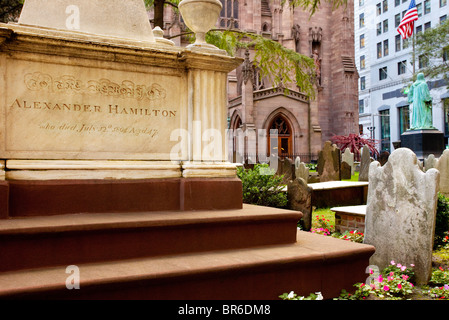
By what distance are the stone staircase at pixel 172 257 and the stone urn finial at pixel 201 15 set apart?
2.07 m

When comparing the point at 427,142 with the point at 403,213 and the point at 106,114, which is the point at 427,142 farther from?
the point at 106,114

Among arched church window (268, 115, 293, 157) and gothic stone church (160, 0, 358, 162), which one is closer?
arched church window (268, 115, 293, 157)

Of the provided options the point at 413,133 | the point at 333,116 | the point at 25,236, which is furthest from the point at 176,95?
the point at 333,116

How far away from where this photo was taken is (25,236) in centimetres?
325

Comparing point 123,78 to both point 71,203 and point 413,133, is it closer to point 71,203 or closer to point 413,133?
point 71,203

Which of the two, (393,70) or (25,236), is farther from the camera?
(393,70)

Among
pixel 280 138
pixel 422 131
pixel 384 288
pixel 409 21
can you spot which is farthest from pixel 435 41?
pixel 384 288

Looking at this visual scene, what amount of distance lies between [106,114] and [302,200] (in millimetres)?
4470

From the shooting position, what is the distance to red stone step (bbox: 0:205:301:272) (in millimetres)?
3252

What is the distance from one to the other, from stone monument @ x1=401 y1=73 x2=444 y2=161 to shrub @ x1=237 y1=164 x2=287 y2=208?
53.7 feet

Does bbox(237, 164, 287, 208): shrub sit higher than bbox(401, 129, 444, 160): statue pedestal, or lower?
lower

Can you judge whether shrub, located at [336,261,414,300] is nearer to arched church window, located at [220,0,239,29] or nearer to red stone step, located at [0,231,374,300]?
red stone step, located at [0,231,374,300]

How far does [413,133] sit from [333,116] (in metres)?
14.0

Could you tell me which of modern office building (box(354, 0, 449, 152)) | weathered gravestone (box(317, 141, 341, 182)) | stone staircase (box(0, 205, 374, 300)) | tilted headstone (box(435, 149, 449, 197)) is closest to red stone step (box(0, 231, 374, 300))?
stone staircase (box(0, 205, 374, 300))
